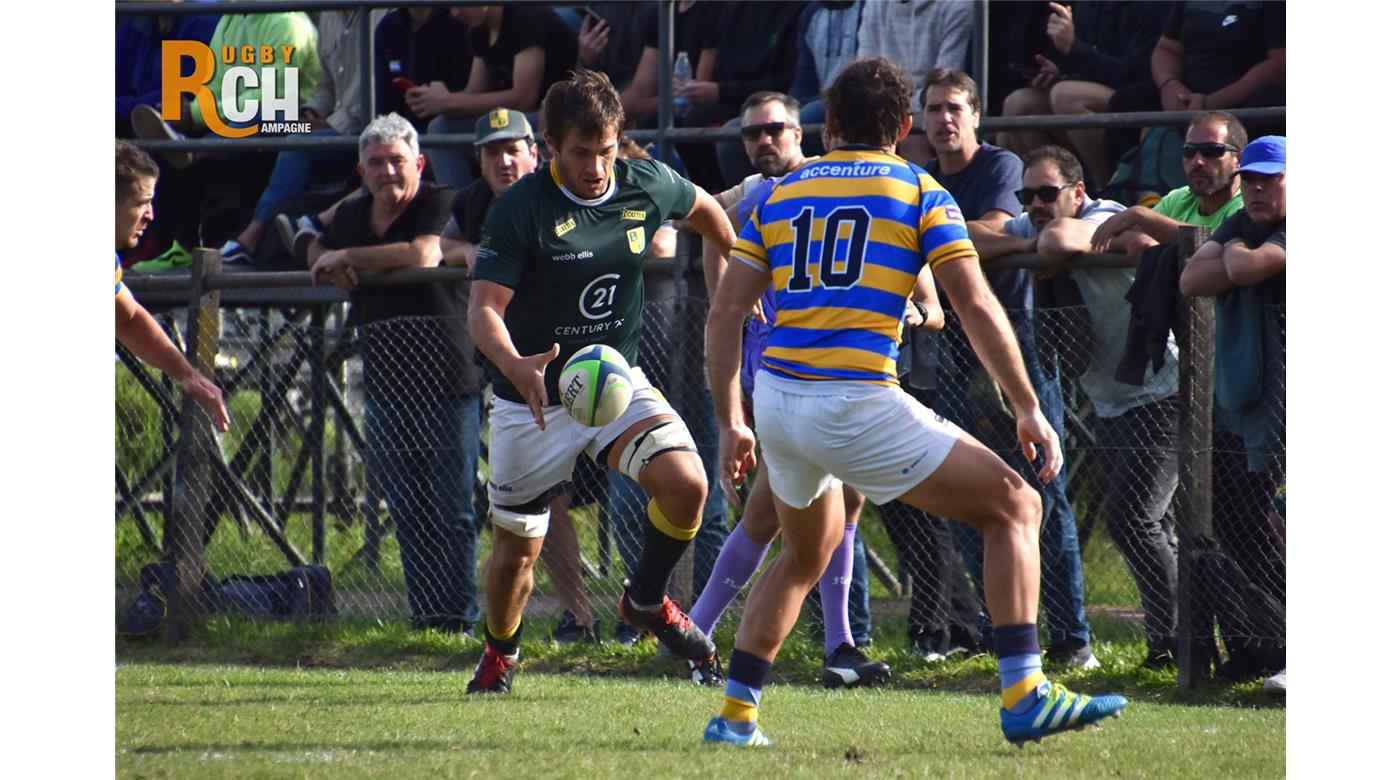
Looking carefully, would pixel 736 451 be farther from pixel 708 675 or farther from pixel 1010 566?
pixel 708 675

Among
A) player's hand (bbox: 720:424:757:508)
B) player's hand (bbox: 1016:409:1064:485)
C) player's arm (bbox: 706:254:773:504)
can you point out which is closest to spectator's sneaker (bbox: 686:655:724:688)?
player's hand (bbox: 720:424:757:508)

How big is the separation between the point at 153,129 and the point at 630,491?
4176 mm

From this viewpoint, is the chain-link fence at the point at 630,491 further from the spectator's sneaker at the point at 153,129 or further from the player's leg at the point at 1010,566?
the player's leg at the point at 1010,566

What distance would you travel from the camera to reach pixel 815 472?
19.0 feet

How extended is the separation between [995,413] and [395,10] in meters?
4.71

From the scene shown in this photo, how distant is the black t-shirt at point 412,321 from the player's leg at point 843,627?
2610 mm

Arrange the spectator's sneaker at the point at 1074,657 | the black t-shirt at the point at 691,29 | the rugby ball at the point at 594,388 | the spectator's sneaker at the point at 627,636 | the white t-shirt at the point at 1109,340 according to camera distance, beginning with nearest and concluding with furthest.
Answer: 1. the rugby ball at the point at 594,388
2. the spectator's sneaker at the point at 1074,657
3. the white t-shirt at the point at 1109,340
4. the spectator's sneaker at the point at 627,636
5. the black t-shirt at the point at 691,29

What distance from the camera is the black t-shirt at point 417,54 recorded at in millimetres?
10977

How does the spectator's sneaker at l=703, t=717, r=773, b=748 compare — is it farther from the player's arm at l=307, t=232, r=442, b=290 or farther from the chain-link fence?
the player's arm at l=307, t=232, r=442, b=290

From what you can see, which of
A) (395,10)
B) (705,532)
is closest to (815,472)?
(705,532)

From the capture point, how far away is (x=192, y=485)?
32.7 ft

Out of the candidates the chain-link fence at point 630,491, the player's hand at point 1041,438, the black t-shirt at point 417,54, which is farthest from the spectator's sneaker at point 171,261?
the player's hand at point 1041,438

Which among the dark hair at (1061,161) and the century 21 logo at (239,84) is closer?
the dark hair at (1061,161)

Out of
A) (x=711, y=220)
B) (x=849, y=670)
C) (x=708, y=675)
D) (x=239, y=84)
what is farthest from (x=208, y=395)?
(x=239, y=84)
